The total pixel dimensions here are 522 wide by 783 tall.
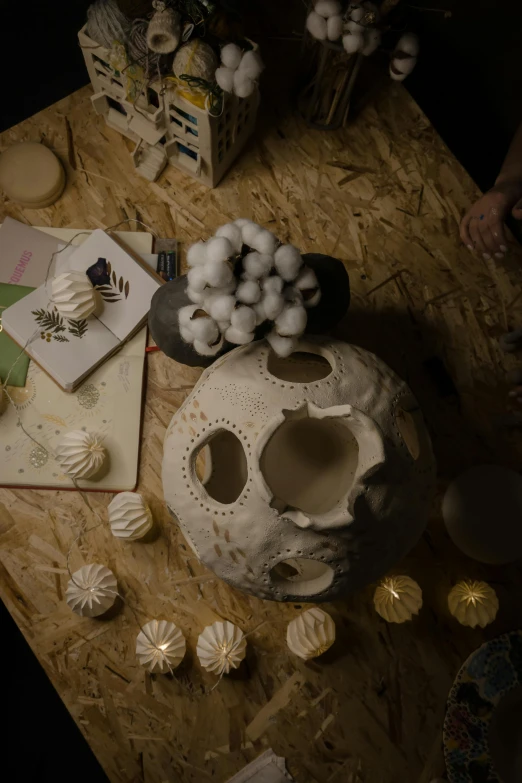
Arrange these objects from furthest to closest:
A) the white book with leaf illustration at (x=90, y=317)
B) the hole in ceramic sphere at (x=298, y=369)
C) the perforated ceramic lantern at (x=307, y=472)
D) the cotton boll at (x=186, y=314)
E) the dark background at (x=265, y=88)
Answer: the dark background at (x=265, y=88)
the white book with leaf illustration at (x=90, y=317)
the hole in ceramic sphere at (x=298, y=369)
the cotton boll at (x=186, y=314)
the perforated ceramic lantern at (x=307, y=472)

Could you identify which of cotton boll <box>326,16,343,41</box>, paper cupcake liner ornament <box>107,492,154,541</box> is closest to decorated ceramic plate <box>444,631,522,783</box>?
paper cupcake liner ornament <box>107,492,154,541</box>

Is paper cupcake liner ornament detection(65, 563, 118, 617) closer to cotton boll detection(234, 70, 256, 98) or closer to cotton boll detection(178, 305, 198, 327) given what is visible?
cotton boll detection(178, 305, 198, 327)

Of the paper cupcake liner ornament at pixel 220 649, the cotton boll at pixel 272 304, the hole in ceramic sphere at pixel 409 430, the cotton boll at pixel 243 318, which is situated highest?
the cotton boll at pixel 272 304

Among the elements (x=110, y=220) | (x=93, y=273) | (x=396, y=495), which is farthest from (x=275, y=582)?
(x=110, y=220)

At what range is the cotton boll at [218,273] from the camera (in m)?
0.77

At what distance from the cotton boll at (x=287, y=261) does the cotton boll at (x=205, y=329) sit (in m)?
0.11

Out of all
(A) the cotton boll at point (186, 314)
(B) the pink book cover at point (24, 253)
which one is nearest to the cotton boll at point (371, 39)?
(A) the cotton boll at point (186, 314)

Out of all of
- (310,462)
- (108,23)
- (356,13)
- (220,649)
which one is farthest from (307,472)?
(108,23)

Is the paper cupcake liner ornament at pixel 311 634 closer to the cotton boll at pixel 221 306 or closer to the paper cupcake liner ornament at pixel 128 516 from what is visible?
the paper cupcake liner ornament at pixel 128 516

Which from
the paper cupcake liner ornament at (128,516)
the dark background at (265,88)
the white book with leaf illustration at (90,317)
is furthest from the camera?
the dark background at (265,88)

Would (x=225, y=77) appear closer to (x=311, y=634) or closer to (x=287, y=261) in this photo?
(x=287, y=261)

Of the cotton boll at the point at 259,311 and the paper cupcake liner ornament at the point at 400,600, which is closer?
the cotton boll at the point at 259,311

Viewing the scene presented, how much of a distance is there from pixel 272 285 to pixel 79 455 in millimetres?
514

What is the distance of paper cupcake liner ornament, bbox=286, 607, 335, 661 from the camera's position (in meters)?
1.04
